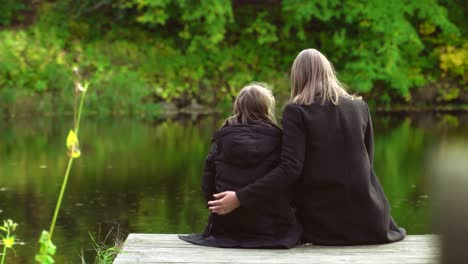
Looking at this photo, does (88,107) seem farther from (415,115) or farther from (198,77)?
(415,115)

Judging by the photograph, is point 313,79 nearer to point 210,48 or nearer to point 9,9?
point 210,48

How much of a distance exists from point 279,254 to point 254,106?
697 mm

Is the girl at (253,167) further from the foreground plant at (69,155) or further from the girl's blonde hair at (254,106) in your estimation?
the foreground plant at (69,155)

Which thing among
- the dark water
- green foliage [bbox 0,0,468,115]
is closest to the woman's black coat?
the dark water

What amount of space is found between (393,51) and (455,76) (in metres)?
2.15

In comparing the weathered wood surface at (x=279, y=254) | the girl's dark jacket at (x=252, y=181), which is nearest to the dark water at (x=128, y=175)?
the weathered wood surface at (x=279, y=254)

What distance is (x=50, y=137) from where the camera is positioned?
15.0 metres

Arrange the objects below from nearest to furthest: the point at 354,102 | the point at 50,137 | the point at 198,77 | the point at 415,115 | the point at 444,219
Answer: the point at 444,219 < the point at 354,102 < the point at 50,137 < the point at 415,115 < the point at 198,77

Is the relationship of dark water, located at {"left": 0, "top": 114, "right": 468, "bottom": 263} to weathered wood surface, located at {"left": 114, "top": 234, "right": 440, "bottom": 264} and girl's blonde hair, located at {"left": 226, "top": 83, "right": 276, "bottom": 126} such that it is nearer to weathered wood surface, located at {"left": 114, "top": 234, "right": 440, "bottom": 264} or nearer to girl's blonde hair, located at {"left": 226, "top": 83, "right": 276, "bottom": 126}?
weathered wood surface, located at {"left": 114, "top": 234, "right": 440, "bottom": 264}

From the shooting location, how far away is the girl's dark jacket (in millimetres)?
4367

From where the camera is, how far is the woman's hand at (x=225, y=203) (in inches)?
171

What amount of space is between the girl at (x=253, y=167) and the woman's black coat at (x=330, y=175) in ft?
0.23

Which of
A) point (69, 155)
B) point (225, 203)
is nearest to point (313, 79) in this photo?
point (225, 203)

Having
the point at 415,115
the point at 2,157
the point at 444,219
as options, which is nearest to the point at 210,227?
the point at 444,219
